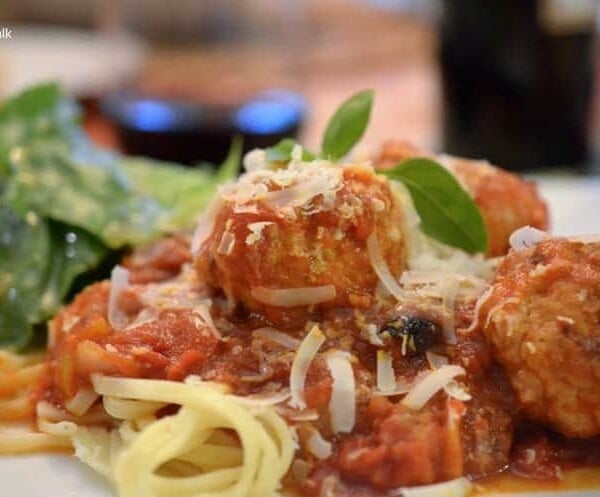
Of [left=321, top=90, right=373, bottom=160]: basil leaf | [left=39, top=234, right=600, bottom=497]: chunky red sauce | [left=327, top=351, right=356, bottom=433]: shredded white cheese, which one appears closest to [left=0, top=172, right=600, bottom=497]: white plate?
[left=39, top=234, right=600, bottom=497]: chunky red sauce

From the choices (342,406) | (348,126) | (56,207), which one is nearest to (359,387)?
(342,406)

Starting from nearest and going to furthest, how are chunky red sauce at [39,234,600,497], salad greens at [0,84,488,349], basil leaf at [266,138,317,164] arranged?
chunky red sauce at [39,234,600,497], basil leaf at [266,138,317,164], salad greens at [0,84,488,349]

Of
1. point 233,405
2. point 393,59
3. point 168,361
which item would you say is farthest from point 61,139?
point 393,59

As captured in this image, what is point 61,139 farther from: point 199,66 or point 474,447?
point 199,66

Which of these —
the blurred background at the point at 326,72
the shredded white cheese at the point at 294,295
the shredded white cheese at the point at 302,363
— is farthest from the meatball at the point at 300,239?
the blurred background at the point at 326,72

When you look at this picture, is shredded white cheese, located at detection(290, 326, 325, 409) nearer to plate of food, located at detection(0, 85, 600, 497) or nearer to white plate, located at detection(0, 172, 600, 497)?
plate of food, located at detection(0, 85, 600, 497)

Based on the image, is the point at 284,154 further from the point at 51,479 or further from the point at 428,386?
the point at 51,479
